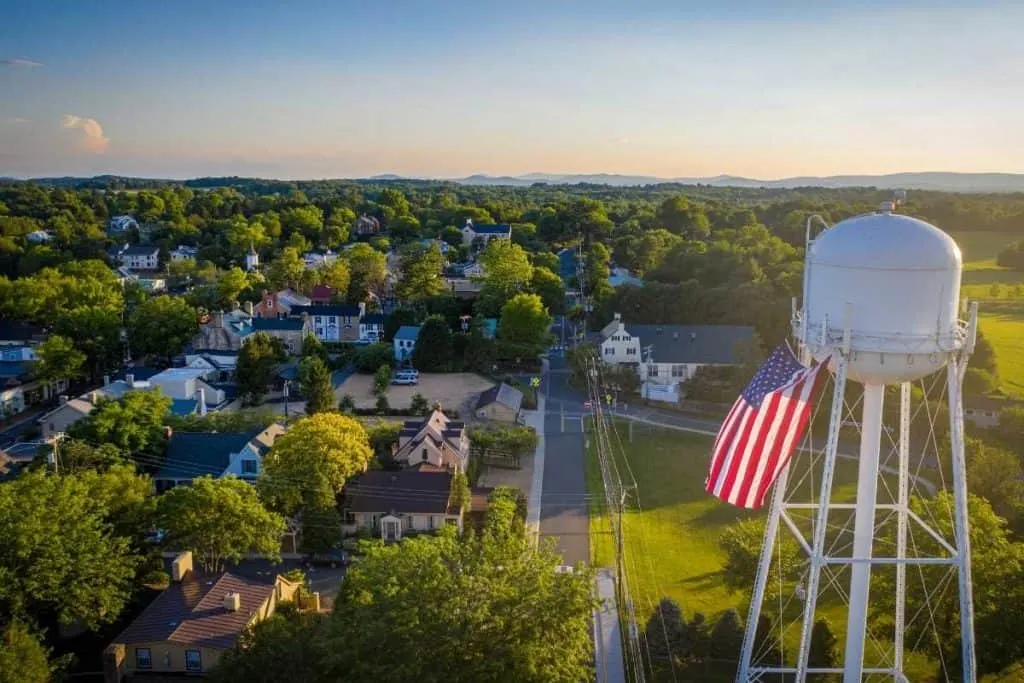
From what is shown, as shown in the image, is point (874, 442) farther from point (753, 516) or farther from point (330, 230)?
point (330, 230)

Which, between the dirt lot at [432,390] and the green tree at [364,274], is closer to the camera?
the dirt lot at [432,390]

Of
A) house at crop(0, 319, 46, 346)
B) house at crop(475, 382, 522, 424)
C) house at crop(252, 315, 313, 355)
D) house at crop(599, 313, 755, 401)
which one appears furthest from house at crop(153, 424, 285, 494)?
house at crop(0, 319, 46, 346)

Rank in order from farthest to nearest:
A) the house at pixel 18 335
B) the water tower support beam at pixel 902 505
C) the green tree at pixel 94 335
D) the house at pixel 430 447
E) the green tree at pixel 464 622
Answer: the house at pixel 18 335 < the green tree at pixel 94 335 < the house at pixel 430 447 < the green tree at pixel 464 622 < the water tower support beam at pixel 902 505

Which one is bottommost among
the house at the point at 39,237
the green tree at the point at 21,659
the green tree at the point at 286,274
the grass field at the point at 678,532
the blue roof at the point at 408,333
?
the grass field at the point at 678,532

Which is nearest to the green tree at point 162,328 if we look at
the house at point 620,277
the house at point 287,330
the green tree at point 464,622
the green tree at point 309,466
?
the house at point 287,330

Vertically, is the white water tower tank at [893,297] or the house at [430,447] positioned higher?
the white water tower tank at [893,297]

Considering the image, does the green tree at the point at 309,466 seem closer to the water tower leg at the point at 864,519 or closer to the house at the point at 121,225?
the water tower leg at the point at 864,519

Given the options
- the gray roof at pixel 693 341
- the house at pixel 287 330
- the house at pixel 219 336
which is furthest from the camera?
the house at pixel 287 330
